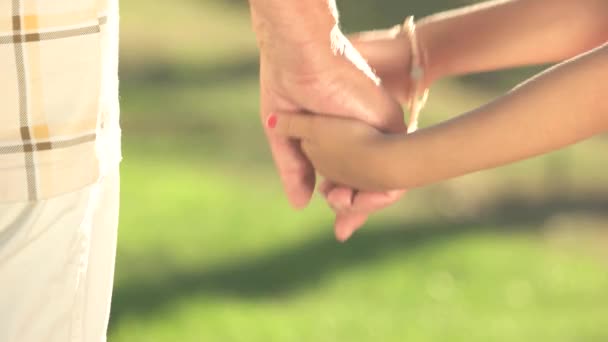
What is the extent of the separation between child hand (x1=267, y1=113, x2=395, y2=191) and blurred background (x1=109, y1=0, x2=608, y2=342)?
3.90 feet

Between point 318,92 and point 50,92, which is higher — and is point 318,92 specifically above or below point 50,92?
below

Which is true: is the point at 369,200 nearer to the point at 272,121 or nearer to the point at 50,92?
the point at 272,121

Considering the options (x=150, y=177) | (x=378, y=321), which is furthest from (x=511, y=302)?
(x=150, y=177)

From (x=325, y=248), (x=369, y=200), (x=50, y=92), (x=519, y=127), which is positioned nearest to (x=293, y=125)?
(x=369, y=200)

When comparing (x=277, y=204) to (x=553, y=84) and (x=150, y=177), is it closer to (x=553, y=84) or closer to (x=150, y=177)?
(x=150, y=177)

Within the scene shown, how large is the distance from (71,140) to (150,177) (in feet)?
9.04

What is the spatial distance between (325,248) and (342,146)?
5.77 ft

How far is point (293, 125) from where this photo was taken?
198 centimetres

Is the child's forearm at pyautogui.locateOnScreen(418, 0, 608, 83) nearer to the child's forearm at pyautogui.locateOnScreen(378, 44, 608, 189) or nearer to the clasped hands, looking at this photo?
the clasped hands

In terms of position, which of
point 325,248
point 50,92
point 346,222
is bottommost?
point 325,248

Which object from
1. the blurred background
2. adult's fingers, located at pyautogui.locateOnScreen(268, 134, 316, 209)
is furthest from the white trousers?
the blurred background

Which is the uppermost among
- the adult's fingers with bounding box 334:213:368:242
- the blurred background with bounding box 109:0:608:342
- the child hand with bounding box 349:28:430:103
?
the child hand with bounding box 349:28:430:103

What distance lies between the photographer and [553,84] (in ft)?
5.79

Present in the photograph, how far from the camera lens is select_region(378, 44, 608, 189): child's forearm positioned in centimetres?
175
